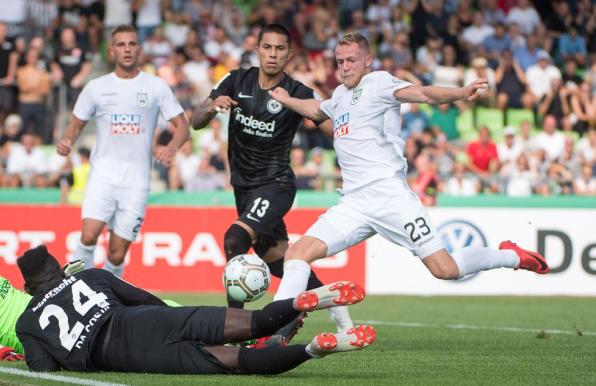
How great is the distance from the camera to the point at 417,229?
9609 millimetres

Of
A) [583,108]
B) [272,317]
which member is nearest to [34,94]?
[583,108]

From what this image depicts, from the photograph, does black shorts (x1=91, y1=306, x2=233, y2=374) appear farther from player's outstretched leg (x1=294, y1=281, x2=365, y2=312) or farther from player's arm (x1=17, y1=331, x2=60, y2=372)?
player's outstretched leg (x1=294, y1=281, x2=365, y2=312)

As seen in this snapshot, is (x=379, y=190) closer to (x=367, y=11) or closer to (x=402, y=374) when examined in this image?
(x=402, y=374)

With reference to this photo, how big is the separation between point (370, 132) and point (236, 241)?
1.52 metres

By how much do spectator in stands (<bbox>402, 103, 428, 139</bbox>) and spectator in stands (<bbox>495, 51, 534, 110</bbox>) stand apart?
2.13 metres

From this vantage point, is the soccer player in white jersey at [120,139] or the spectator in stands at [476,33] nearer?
the soccer player in white jersey at [120,139]

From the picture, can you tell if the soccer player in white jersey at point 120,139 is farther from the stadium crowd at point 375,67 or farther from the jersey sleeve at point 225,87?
the stadium crowd at point 375,67

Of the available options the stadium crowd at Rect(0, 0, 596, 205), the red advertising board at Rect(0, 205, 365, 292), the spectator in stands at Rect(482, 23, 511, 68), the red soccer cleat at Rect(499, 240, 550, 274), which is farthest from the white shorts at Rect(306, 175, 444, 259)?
the spectator in stands at Rect(482, 23, 511, 68)

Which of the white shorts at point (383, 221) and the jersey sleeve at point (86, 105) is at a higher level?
the jersey sleeve at point (86, 105)

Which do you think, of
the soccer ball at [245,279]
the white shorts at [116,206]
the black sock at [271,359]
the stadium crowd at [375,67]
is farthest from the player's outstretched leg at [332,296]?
the stadium crowd at [375,67]

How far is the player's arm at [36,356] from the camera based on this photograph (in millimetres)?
7848

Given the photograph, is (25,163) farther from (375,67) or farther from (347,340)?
(347,340)

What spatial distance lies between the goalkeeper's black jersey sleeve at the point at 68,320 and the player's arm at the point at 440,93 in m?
2.81

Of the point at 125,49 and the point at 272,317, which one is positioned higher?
the point at 125,49
